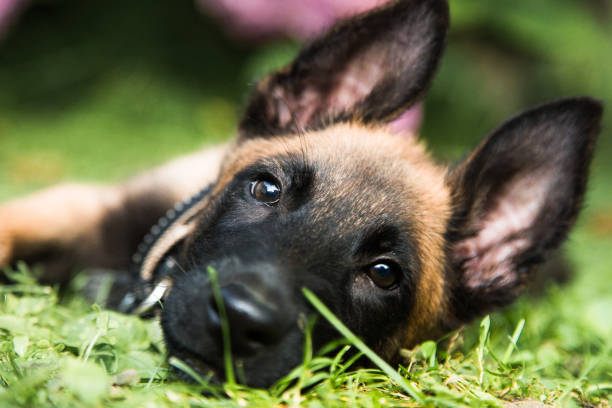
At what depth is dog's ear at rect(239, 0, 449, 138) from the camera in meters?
2.69

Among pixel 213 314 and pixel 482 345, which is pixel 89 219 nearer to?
pixel 213 314

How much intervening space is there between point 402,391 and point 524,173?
129 centimetres

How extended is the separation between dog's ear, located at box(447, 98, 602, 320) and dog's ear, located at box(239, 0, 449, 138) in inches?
18.9

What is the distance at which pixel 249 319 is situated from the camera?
1.62 m

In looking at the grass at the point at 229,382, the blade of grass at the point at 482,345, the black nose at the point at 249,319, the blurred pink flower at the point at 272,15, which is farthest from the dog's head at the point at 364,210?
the blurred pink flower at the point at 272,15

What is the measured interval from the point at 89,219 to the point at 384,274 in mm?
2008

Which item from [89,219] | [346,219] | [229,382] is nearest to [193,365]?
[229,382]

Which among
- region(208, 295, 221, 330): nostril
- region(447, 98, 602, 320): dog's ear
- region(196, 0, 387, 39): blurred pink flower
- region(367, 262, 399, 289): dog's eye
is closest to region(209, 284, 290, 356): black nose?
region(208, 295, 221, 330): nostril

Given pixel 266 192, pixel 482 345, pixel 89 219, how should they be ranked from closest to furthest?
1. pixel 482 345
2. pixel 266 192
3. pixel 89 219

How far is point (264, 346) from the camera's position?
5.62 feet

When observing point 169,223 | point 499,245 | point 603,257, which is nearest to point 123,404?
point 169,223

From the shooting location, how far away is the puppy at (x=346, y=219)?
183cm

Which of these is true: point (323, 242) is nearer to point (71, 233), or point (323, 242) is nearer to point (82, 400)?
point (82, 400)

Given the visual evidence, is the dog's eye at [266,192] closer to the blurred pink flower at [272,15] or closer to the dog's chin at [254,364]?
the dog's chin at [254,364]
